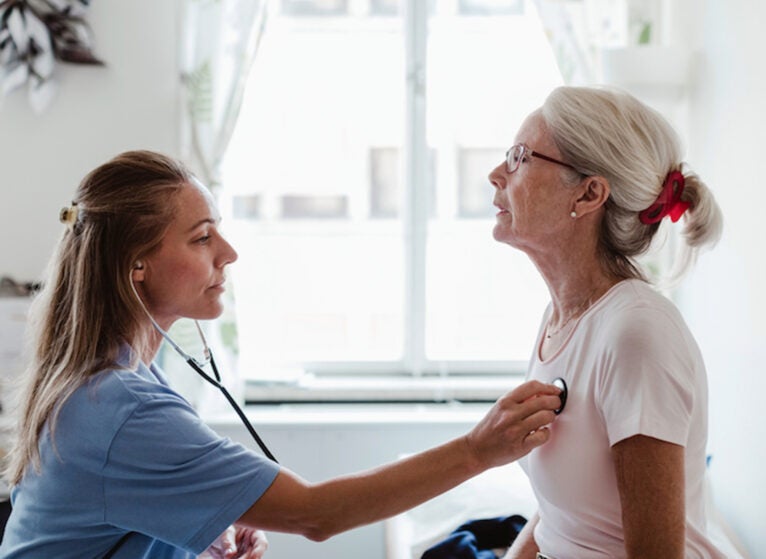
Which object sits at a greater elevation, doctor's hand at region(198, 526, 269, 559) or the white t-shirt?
the white t-shirt

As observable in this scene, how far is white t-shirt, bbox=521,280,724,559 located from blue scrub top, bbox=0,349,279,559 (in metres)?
0.46

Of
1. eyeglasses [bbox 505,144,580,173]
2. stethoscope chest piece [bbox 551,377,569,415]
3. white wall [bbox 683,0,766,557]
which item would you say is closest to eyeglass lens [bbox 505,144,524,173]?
eyeglasses [bbox 505,144,580,173]

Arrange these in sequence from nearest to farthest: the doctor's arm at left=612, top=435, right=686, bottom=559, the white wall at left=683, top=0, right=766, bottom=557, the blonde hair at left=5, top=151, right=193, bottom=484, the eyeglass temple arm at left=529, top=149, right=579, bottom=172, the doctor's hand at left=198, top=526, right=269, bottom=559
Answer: the doctor's arm at left=612, top=435, right=686, bottom=559
the blonde hair at left=5, top=151, right=193, bottom=484
the eyeglass temple arm at left=529, top=149, right=579, bottom=172
the doctor's hand at left=198, top=526, right=269, bottom=559
the white wall at left=683, top=0, right=766, bottom=557

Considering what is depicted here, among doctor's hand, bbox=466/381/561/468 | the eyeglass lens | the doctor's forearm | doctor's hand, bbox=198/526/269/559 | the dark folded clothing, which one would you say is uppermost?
the eyeglass lens

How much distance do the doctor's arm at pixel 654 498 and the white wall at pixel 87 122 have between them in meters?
1.91

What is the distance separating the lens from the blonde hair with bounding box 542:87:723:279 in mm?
1363

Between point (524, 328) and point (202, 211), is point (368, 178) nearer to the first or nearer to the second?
point (524, 328)

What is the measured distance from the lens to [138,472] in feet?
3.92

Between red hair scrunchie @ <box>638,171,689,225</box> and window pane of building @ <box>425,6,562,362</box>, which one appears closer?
red hair scrunchie @ <box>638,171,689,225</box>

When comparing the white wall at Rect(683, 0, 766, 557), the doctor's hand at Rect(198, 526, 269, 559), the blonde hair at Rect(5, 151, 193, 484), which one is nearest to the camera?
the blonde hair at Rect(5, 151, 193, 484)

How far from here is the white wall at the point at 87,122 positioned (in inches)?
106

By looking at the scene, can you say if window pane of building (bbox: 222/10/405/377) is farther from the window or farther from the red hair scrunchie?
the red hair scrunchie

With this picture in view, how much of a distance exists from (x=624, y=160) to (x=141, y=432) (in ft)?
2.75

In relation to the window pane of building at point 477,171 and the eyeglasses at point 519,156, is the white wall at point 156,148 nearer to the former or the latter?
the window pane of building at point 477,171
